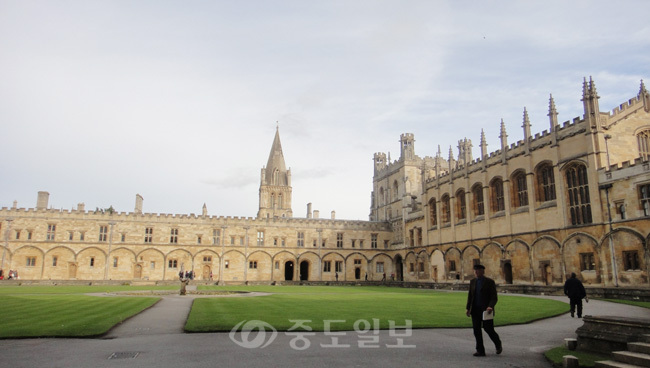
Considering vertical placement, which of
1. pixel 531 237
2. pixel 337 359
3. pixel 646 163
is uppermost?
pixel 646 163

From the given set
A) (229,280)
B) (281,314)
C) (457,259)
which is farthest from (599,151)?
(229,280)

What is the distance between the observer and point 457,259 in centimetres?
4262

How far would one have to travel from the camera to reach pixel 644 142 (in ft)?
101

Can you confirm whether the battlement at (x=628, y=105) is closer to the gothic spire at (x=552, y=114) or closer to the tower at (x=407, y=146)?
the gothic spire at (x=552, y=114)

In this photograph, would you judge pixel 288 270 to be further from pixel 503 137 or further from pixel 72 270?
pixel 503 137

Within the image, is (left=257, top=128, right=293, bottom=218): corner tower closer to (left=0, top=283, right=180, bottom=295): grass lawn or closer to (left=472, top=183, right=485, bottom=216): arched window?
(left=472, top=183, right=485, bottom=216): arched window

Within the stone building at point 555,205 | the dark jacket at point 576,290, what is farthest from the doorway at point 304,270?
the dark jacket at point 576,290

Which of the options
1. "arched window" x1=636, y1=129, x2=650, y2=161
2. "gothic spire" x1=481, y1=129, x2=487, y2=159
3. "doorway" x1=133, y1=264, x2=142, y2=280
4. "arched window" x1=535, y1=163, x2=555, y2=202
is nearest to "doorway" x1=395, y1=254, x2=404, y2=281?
"gothic spire" x1=481, y1=129, x2=487, y2=159

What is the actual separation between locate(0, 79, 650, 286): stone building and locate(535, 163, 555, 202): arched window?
0.27 ft

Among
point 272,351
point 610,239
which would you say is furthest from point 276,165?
point 272,351

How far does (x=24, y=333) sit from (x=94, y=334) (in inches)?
55.5

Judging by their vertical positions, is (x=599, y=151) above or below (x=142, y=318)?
above

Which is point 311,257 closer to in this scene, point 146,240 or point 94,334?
point 146,240

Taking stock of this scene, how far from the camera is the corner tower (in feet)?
299
